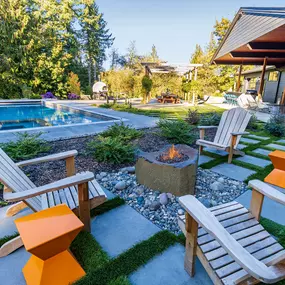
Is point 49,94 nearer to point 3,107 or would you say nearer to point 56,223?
point 3,107

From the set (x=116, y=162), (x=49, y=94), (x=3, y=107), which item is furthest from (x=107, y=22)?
(x=116, y=162)

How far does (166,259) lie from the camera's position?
5.21 feet

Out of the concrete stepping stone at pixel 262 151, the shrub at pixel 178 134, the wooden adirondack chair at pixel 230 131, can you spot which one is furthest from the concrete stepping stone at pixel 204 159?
the concrete stepping stone at pixel 262 151

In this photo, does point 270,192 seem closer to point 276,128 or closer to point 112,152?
point 112,152

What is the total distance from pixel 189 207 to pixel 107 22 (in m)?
30.3

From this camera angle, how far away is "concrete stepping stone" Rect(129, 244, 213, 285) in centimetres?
141

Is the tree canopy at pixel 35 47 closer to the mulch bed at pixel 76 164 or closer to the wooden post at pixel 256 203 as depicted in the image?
the mulch bed at pixel 76 164

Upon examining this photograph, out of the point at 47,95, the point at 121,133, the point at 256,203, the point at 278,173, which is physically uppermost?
the point at 47,95

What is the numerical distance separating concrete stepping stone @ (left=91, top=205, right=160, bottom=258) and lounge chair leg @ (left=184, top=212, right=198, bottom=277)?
0.45 metres

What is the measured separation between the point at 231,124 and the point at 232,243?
3227 mm

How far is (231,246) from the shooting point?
3.32ft

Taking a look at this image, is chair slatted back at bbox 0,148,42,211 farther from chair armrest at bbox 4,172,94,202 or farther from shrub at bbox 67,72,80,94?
shrub at bbox 67,72,80,94

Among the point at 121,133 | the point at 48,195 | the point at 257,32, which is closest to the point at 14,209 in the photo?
the point at 48,195

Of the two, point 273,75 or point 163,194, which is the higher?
point 273,75
